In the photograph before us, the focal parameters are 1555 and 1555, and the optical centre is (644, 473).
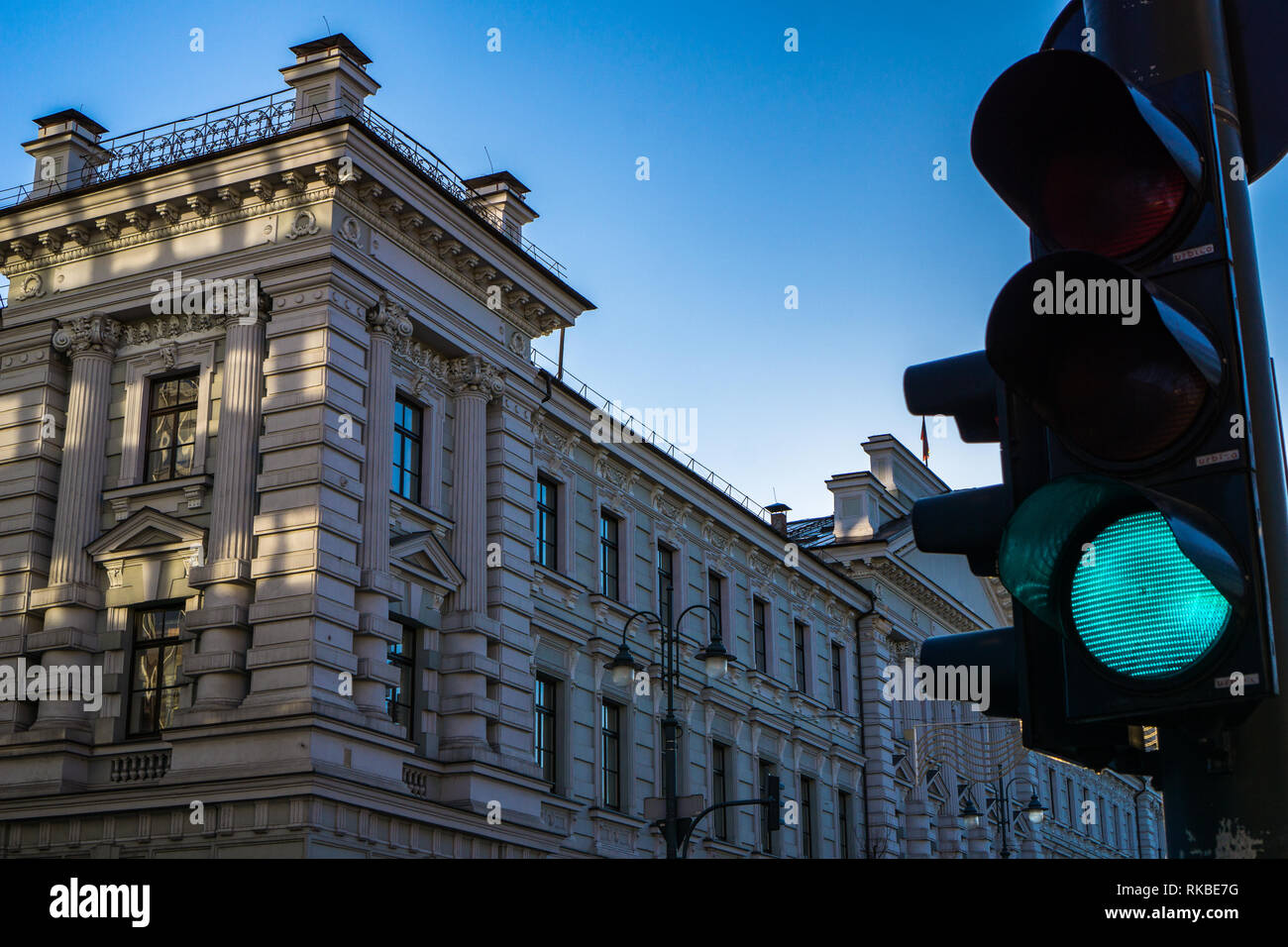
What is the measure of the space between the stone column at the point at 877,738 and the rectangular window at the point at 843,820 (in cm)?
78

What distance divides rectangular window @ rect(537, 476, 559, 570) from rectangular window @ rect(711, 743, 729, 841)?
720cm

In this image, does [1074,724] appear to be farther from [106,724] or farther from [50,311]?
[50,311]

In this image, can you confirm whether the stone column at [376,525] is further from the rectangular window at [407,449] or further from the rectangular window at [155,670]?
the rectangular window at [155,670]

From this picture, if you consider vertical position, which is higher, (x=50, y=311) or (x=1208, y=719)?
(x=50, y=311)

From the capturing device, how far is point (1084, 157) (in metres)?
2.90

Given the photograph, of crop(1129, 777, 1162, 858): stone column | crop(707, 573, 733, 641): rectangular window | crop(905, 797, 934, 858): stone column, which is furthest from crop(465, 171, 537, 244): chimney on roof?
crop(1129, 777, 1162, 858): stone column

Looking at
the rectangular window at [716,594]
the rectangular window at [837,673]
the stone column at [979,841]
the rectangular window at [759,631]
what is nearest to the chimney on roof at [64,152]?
the rectangular window at [716,594]

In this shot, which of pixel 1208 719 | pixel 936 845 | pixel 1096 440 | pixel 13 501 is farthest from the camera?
pixel 936 845

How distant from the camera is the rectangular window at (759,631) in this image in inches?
1502

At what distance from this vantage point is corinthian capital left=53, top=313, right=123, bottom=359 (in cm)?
2520

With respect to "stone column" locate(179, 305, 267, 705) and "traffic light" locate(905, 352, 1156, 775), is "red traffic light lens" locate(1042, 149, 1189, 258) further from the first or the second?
"stone column" locate(179, 305, 267, 705)
